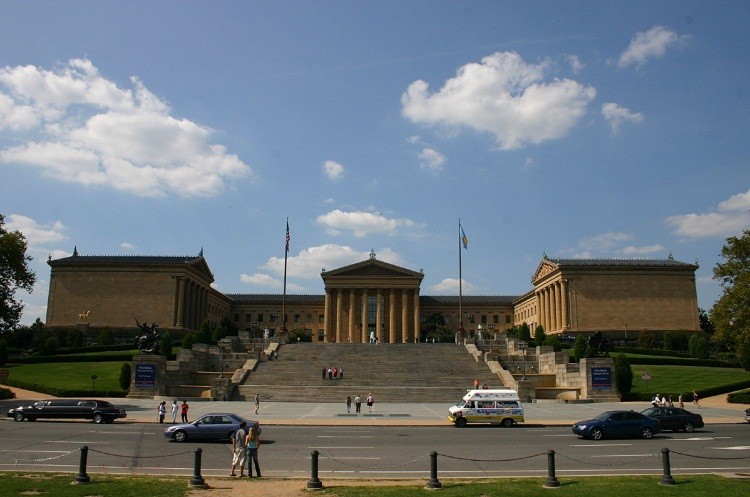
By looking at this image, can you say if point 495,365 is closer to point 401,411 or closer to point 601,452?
point 401,411

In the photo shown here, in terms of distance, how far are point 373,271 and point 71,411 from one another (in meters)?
92.3

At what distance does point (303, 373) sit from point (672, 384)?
32991mm

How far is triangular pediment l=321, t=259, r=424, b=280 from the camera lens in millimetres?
125812

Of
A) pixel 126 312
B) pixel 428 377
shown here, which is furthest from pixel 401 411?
pixel 126 312

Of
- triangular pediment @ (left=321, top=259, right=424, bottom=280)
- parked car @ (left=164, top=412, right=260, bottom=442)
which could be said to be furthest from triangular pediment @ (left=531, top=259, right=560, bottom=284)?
parked car @ (left=164, top=412, right=260, bottom=442)

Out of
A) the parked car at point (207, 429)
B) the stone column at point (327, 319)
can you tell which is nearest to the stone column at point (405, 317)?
the stone column at point (327, 319)

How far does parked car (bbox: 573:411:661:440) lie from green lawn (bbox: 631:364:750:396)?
2324cm

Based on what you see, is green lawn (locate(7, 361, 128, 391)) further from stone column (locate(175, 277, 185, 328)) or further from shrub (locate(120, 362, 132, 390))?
stone column (locate(175, 277, 185, 328))

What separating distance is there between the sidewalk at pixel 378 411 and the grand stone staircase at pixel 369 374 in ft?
7.90

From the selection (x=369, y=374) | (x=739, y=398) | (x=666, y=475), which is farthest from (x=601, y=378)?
(x=666, y=475)

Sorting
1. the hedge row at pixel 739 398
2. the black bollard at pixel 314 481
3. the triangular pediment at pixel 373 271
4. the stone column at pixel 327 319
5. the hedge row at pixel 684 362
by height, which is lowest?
the black bollard at pixel 314 481

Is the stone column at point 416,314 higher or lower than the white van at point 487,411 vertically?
higher

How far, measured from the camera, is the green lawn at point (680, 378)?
53906mm

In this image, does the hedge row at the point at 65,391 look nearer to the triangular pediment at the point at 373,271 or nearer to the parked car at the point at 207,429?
the parked car at the point at 207,429
